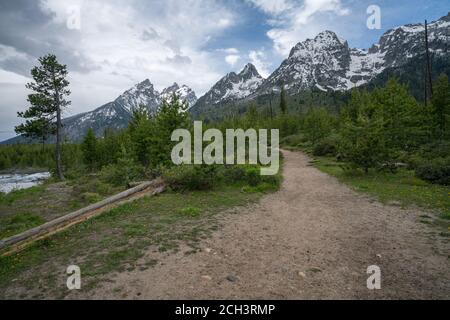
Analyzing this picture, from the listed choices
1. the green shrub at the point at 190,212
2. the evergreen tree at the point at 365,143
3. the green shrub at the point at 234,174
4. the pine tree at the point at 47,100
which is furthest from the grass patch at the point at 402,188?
the pine tree at the point at 47,100

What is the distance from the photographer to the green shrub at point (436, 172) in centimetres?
1631

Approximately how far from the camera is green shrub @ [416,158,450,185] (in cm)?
1631

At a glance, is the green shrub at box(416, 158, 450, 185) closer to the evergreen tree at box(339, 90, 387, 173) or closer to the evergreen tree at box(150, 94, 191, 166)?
the evergreen tree at box(339, 90, 387, 173)

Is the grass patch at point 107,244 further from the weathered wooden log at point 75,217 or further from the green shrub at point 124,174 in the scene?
the green shrub at point 124,174

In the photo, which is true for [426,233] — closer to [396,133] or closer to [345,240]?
[345,240]

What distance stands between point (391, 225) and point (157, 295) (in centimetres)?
864

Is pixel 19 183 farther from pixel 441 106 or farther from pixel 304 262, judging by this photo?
pixel 441 106

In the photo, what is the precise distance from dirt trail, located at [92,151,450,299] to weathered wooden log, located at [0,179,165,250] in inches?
198

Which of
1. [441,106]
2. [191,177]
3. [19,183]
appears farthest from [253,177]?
[19,183]

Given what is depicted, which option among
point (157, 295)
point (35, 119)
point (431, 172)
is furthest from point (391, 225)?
point (35, 119)

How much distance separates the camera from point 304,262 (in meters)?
6.88

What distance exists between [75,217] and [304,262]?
9.22m

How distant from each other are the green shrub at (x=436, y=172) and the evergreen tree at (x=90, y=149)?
4510 centimetres

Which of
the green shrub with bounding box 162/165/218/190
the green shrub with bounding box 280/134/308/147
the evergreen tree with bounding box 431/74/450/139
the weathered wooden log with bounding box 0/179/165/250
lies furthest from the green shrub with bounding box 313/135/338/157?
the weathered wooden log with bounding box 0/179/165/250
